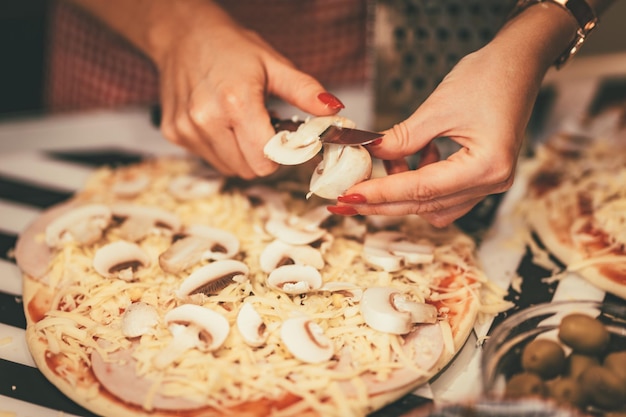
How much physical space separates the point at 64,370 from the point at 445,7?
7.21 feet

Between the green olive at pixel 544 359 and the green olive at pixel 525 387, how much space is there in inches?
0.9

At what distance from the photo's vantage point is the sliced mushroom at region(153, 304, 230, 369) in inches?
65.9

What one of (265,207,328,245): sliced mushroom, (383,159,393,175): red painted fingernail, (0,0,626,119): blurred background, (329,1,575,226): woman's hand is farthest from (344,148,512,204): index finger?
(0,0,626,119): blurred background

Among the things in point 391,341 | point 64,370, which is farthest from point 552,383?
point 64,370

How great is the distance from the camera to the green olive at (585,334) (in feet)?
5.07

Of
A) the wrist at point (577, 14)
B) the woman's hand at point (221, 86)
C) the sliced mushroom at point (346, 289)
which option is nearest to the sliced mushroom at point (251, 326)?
the sliced mushroom at point (346, 289)

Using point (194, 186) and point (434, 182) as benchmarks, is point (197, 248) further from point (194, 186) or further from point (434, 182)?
point (434, 182)

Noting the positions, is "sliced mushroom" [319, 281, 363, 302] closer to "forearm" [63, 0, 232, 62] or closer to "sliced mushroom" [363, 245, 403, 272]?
"sliced mushroom" [363, 245, 403, 272]

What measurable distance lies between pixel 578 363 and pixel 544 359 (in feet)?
0.32

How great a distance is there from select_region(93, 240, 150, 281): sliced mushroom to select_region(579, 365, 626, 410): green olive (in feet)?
4.64

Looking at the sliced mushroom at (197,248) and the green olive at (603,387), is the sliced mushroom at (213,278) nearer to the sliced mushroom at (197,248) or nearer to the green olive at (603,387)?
the sliced mushroom at (197,248)

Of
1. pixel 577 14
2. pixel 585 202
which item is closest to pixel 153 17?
pixel 577 14

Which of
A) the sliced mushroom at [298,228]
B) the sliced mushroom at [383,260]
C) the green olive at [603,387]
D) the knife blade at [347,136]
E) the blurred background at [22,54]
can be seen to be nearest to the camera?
the green olive at [603,387]

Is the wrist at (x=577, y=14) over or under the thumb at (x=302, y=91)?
over
